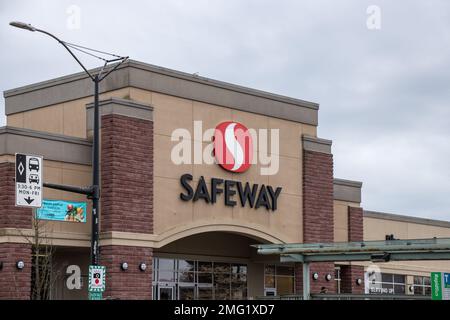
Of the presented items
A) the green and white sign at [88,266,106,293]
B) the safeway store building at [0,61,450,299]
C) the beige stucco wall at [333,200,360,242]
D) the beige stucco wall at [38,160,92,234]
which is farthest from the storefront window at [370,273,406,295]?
the green and white sign at [88,266,106,293]

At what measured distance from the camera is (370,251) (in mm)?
23000

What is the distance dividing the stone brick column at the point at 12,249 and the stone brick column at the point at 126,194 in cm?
308

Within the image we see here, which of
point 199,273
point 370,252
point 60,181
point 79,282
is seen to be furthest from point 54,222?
point 370,252

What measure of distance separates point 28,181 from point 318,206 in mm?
18174

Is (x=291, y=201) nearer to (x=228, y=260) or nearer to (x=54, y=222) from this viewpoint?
(x=228, y=260)

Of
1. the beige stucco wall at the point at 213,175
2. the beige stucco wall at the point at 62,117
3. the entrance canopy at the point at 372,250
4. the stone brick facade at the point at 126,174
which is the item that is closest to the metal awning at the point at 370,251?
the entrance canopy at the point at 372,250

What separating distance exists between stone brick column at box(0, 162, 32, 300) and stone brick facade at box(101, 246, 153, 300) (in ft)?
9.97

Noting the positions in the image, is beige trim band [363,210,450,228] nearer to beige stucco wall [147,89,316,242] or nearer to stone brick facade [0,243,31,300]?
beige stucco wall [147,89,316,242]

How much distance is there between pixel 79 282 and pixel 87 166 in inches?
209

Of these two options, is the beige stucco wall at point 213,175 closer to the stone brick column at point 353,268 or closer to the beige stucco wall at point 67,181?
the beige stucco wall at point 67,181

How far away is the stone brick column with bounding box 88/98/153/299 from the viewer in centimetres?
3156

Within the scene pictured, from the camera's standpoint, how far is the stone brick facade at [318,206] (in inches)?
1559

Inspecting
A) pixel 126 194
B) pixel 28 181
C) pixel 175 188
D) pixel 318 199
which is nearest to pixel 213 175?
pixel 175 188

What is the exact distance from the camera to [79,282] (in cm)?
3469
